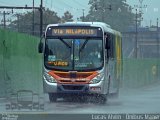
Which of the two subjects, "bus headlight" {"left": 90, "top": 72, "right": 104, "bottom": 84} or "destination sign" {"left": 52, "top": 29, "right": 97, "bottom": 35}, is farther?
"destination sign" {"left": 52, "top": 29, "right": 97, "bottom": 35}

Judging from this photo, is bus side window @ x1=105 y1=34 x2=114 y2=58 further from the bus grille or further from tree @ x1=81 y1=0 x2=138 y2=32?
tree @ x1=81 y1=0 x2=138 y2=32

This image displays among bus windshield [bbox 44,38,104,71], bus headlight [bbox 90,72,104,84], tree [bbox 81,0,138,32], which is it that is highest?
tree [bbox 81,0,138,32]

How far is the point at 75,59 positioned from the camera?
971 inches

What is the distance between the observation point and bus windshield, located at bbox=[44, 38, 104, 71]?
24641 mm

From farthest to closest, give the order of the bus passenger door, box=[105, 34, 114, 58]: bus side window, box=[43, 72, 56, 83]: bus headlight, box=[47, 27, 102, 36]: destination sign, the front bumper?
the bus passenger door → box=[105, 34, 114, 58]: bus side window → box=[47, 27, 102, 36]: destination sign → box=[43, 72, 56, 83]: bus headlight → the front bumper

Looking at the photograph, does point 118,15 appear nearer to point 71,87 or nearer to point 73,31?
point 73,31

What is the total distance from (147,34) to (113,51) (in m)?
88.8

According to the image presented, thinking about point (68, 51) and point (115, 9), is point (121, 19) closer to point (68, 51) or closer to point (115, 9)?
point (115, 9)

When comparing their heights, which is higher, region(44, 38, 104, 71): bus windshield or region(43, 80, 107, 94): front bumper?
region(44, 38, 104, 71): bus windshield

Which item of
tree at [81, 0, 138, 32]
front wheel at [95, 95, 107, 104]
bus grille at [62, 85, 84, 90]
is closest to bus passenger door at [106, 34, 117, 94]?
front wheel at [95, 95, 107, 104]

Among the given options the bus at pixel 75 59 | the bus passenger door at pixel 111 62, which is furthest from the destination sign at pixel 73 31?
the bus passenger door at pixel 111 62

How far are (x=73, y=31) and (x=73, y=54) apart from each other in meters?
1.00

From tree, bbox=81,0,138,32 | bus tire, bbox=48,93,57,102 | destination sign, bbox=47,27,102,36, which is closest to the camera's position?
destination sign, bbox=47,27,102,36

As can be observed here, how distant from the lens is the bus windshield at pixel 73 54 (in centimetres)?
2464
